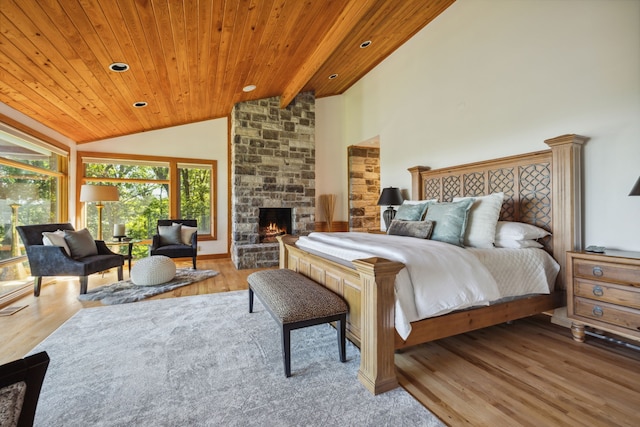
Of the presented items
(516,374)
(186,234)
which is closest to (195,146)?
(186,234)

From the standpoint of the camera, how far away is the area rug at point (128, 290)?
3309 millimetres

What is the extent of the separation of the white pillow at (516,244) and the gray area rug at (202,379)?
1.69 m

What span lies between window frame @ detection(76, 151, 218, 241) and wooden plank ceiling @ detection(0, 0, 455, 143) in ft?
1.16

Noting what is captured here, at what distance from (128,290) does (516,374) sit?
412 centimetres

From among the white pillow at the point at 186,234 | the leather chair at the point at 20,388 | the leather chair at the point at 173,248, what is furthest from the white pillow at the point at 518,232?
the white pillow at the point at 186,234

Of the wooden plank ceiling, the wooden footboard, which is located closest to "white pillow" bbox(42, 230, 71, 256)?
the wooden plank ceiling

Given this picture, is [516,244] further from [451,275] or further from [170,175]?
[170,175]

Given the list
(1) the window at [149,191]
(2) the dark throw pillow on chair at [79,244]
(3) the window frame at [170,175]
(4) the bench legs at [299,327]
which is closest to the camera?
(4) the bench legs at [299,327]

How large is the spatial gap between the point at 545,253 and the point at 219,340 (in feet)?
9.66

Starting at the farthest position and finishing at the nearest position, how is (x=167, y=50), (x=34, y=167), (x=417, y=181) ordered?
(x=417, y=181)
(x=34, y=167)
(x=167, y=50)

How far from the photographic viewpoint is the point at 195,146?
19.2 feet

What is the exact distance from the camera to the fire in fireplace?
566 cm

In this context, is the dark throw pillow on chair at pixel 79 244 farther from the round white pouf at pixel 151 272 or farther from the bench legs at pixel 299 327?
the bench legs at pixel 299 327

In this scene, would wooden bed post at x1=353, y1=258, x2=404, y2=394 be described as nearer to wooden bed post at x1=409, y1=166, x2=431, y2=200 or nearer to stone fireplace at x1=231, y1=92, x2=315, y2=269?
wooden bed post at x1=409, y1=166, x2=431, y2=200
